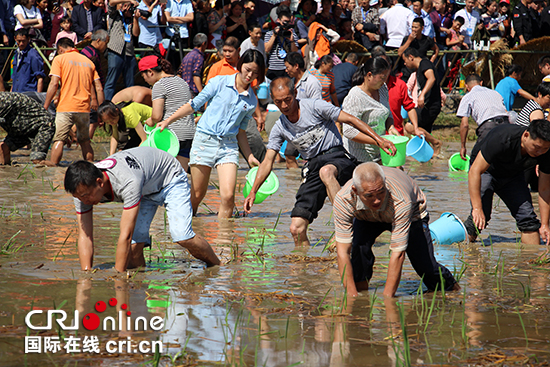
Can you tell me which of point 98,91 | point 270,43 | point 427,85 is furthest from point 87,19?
point 427,85

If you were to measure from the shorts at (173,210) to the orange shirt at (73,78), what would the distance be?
5.80 metres

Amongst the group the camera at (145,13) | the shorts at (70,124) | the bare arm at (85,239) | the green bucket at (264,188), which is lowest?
the bare arm at (85,239)

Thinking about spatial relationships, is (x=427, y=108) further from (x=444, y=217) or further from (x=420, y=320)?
(x=420, y=320)

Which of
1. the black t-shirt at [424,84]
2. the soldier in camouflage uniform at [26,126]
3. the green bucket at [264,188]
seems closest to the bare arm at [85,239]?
the green bucket at [264,188]

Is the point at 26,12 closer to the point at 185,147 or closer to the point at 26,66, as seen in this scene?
the point at 26,66

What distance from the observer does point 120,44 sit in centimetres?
1219

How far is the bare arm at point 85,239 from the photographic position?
487cm

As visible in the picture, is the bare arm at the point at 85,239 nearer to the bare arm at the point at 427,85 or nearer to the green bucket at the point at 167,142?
the green bucket at the point at 167,142

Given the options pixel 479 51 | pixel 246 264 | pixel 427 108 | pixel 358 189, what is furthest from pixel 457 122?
pixel 358 189

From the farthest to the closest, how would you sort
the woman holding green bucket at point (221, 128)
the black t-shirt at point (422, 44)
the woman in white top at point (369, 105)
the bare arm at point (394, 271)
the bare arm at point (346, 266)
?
the black t-shirt at point (422, 44)
the woman holding green bucket at point (221, 128)
the woman in white top at point (369, 105)
the bare arm at point (346, 266)
the bare arm at point (394, 271)

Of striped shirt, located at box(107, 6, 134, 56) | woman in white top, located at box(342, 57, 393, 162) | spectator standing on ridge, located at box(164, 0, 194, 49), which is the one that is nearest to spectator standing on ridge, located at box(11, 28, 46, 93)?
striped shirt, located at box(107, 6, 134, 56)

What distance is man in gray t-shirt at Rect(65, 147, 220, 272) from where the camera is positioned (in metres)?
4.47

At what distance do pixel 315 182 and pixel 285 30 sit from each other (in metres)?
7.00

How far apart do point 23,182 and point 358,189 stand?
6487 millimetres
